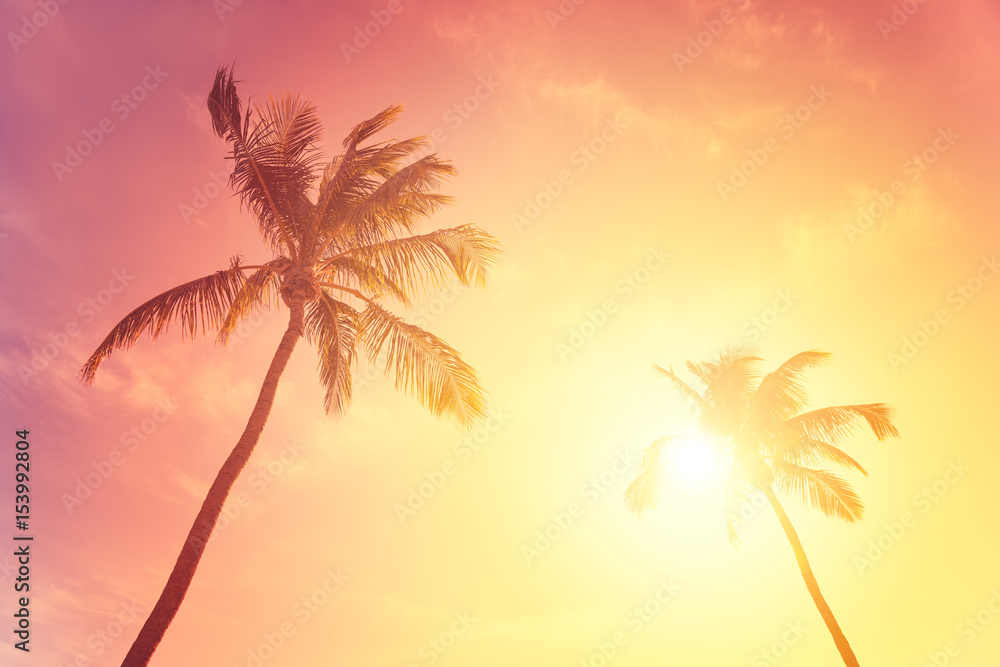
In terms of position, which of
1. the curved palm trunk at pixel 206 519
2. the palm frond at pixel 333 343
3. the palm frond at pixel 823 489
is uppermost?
the palm frond at pixel 823 489

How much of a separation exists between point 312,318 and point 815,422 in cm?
1561

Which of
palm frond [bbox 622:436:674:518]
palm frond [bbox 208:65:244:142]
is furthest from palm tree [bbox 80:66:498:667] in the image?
palm frond [bbox 622:436:674:518]

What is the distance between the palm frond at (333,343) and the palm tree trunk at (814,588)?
13398 mm

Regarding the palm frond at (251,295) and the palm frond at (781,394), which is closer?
the palm frond at (251,295)

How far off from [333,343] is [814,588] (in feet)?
51.5

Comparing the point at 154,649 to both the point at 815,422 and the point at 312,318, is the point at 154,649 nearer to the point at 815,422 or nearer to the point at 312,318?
the point at 312,318

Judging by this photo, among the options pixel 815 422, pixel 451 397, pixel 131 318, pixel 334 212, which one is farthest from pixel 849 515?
pixel 131 318

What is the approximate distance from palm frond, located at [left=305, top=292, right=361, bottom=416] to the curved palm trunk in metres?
0.94

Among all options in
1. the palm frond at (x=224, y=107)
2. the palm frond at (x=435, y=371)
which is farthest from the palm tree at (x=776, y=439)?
the palm frond at (x=224, y=107)

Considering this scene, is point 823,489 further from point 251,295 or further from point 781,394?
point 251,295

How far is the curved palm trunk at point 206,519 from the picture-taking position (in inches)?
256

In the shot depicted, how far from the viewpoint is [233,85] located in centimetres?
1015

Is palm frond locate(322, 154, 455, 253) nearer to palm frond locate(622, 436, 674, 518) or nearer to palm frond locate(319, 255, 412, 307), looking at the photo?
palm frond locate(319, 255, 412, 307)

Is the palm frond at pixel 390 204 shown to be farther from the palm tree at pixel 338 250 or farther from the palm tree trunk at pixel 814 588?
the palm tree trunk at pixel 814 588
